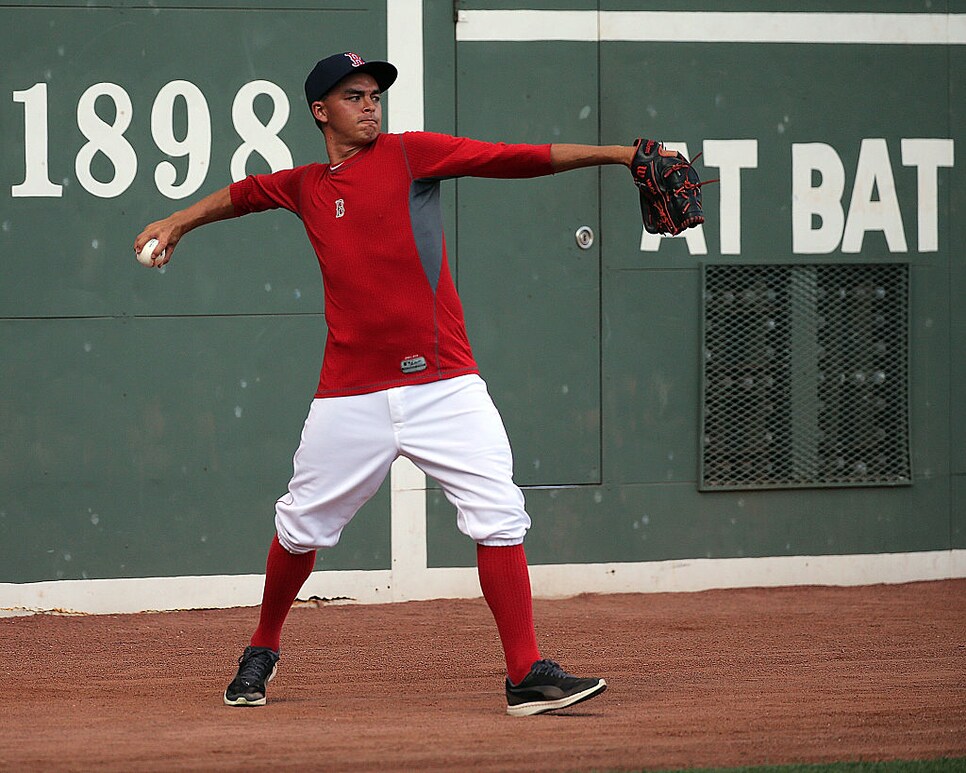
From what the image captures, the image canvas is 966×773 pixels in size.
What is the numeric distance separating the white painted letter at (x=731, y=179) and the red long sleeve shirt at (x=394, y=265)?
3339 millimetres

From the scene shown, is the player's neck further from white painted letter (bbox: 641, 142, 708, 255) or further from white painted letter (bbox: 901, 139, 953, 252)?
white painted letter (bbox: 901, 139, 953, 252)

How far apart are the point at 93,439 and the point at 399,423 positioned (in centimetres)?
311

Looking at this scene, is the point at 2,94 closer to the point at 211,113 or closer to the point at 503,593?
the point at 211,113

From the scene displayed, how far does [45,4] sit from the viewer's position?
297 inches

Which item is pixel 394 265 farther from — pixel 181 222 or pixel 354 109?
pixel 181 222

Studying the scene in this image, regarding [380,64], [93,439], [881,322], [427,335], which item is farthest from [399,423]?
[881,322]

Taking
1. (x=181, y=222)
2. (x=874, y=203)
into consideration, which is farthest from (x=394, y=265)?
(x=874, y=203)

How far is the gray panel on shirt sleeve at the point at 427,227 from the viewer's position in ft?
16.6

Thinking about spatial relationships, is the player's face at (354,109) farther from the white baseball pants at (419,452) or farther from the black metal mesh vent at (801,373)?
the black metal mesh vent at (801,373)

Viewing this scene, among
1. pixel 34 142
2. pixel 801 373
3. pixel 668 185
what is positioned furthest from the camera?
pixel 801 373

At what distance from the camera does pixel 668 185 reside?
15.7 feet

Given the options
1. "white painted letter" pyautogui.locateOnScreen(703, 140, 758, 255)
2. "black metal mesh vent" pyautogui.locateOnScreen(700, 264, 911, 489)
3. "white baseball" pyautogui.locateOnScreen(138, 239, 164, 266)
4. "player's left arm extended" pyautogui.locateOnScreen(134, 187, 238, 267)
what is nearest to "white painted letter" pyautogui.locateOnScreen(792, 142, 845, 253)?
"black metal mesh vent" pyautogui.locateOnScreen(700, 264, 911, 489)

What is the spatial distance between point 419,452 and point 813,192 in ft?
13.1

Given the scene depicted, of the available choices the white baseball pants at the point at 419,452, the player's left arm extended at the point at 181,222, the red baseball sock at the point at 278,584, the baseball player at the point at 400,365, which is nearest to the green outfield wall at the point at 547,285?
the player's left arm extended at the point at 181,222
